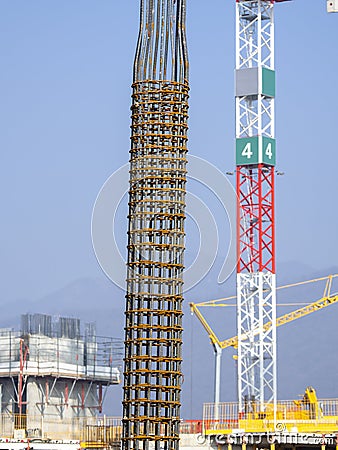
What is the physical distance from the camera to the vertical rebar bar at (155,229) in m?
59.5

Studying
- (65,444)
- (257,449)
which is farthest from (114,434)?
(257,449)

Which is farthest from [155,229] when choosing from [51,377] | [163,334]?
[51,377]

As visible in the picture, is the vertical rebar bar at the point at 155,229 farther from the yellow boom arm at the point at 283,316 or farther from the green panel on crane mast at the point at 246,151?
the yellow boom arm at the point at 283,316

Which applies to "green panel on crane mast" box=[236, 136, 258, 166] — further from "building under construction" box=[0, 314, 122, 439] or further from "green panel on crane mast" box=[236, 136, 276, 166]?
"building under construction" box=[0, 314, 122, 439]

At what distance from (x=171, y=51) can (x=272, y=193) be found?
2898cm

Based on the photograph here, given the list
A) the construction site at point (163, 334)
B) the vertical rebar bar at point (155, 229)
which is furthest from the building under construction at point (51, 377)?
the vertical rebar bar at point (155, 229)

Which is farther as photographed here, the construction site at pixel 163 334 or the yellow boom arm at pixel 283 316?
the yellow boom arm at pixel 283 316

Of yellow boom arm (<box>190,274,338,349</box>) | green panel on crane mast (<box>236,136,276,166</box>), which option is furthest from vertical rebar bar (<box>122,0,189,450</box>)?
yellow boom arm (<box>190,274,338,349</box>)

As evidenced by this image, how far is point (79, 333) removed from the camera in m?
97.4

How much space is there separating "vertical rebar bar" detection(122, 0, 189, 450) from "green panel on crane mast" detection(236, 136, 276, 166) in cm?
2705

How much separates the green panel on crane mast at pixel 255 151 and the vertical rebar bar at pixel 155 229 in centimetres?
2705

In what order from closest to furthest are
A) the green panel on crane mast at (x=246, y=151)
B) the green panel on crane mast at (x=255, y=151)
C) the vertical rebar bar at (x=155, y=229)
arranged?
the vertical rebar bar at (x=155, y=229) < the green panel on crane mast at (x=255, y=151) < the green panel on crane mast at (x=246, y=151)

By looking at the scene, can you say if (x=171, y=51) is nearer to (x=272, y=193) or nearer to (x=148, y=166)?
(x=148, y=166)

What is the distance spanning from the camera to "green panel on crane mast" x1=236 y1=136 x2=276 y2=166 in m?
88.8
